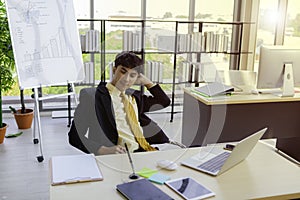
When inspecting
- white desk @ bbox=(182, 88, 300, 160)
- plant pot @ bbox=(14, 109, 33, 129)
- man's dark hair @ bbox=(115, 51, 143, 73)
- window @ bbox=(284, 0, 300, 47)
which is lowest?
plant pot @ bbox=(14, 109, 33, 129)

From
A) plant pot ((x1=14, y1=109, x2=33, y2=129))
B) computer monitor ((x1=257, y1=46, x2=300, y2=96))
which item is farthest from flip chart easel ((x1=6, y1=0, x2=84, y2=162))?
computer monitor ((x1=257, y1=46, x2=300, y2=96))

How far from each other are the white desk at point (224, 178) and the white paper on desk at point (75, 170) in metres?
0.03

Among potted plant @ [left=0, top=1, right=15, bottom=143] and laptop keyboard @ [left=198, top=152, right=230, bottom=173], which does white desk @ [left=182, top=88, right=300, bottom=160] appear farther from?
potted plant @ [left=0, top=1, right=15, bottom=143]

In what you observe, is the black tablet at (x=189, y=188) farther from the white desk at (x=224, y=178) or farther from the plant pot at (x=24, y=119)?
the plant pot at (x=24, y=119)

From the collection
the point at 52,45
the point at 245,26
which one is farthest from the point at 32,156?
the point at 245,26

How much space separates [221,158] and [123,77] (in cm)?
62

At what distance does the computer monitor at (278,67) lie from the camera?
2.70m

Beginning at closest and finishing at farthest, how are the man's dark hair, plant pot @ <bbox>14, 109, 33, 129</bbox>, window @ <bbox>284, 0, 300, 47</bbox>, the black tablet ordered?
the black tablet
the man's dark hair
plant pot @ <bbox>14, 109, 33, 129</bbox>
window @ <bbox>284, 0, 300, 47</bbox>

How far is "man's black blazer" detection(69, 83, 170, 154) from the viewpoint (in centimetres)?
187

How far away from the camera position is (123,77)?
183cm

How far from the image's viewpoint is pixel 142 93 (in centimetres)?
206

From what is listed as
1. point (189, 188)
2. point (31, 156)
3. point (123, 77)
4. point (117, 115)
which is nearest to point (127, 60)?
point (123, 77)

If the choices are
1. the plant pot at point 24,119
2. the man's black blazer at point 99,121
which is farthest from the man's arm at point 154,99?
the plant pot at point 24,119

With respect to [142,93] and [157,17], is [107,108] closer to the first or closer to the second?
[142,93]
